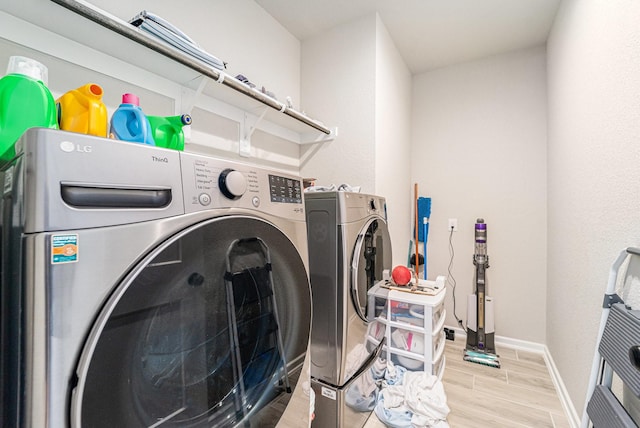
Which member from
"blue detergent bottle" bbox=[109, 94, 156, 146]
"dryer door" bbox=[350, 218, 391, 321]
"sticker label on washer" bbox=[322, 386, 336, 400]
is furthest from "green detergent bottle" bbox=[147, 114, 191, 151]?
"sticker label on washer" bbox=[322, 386, 336, 400]

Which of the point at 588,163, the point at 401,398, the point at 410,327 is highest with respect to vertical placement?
the point at 588,163

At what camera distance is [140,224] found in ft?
1.56

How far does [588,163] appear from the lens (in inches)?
53.6

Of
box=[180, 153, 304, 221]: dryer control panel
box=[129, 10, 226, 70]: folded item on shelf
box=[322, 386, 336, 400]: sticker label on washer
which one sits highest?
box=[129, 10, 226, 70]: folded item on shelf

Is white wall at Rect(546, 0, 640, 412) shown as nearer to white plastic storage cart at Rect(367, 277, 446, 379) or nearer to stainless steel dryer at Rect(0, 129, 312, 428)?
white plastic storage cart at Rect(367, 277, 446, 379)

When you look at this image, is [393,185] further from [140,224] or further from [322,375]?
[140,224]

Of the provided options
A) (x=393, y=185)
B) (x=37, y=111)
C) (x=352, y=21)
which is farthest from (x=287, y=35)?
(x=37, y=111)

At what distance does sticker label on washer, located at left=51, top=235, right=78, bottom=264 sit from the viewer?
0.38 metres

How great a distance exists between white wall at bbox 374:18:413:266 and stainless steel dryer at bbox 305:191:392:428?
32.0 inches

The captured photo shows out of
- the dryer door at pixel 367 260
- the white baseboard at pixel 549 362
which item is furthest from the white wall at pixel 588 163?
the dryer door at pixel 367 260

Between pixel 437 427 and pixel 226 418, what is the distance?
1278mm

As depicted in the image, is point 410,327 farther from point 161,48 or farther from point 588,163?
point 161,48

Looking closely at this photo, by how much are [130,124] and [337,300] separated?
3.18 ft

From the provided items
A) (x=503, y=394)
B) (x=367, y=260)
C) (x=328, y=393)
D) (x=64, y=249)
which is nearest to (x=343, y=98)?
(x=367, y=260)
